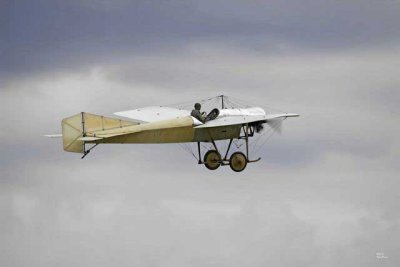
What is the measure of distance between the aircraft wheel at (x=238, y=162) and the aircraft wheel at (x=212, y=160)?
828 mm

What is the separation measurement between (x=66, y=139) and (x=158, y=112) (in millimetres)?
7868

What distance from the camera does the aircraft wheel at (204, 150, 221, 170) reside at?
12425 centimetres

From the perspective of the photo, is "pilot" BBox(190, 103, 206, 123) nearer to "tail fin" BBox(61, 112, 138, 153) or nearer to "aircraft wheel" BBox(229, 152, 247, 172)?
"aircraft wheel" BBox(229, 152, 247, 172)

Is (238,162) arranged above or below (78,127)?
below

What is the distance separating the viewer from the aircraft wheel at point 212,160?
124250 mm

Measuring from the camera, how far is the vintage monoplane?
400ft

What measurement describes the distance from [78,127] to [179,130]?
6.33m

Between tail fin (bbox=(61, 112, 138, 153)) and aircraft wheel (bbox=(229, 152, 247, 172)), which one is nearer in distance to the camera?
tail fin (bbox=(61, 112, 138, 153))

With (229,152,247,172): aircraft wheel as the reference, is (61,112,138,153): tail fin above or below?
above

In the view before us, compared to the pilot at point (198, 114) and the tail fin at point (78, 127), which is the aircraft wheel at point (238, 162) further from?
the tail fin at point (78, 127)

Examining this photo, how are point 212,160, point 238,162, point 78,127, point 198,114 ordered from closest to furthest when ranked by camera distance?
point 78,127 → point 198,114 → point 238,162 → point 212,160

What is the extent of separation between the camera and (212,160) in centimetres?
12425

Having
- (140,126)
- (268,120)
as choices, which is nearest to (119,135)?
Result: (140,126)

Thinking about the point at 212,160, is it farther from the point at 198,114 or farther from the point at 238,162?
the point at 198,114
